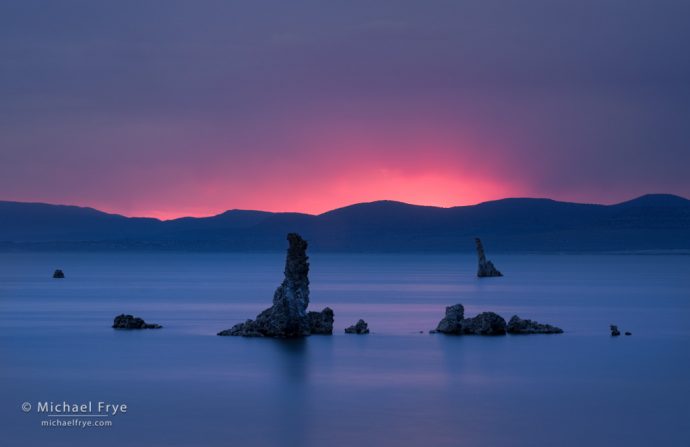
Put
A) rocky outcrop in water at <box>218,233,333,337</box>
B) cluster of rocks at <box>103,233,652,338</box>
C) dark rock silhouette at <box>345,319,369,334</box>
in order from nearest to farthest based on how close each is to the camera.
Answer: rocky outcrop in water at <box>218,233,333,337</box>, cluster of rocks at <box>103,233,652,338</box>, dark rock silhouette at <box>345,319,369,334</box>

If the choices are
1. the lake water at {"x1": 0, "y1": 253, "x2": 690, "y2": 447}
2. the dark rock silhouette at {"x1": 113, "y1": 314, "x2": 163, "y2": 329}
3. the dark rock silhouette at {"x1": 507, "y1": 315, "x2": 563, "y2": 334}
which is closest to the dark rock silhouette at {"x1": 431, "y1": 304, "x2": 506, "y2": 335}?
the dark rock silhouette at {"x1": 507, "y1": 315, "x2": 563, "y2": 334}

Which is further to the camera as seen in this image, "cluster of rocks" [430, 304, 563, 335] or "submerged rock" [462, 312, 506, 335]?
"cluster of rocks" [430, 304, 563, 335]

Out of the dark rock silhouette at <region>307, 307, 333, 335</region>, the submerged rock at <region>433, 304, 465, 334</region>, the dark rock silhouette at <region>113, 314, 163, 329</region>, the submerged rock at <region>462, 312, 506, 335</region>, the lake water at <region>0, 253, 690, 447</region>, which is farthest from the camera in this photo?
the dark rock silhouette at <region>113, 314, 163, 329</region>

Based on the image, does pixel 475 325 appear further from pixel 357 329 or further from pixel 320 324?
pixel 320 324

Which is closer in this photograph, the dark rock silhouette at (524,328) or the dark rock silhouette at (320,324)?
the dark rock silhouette at (320,324)

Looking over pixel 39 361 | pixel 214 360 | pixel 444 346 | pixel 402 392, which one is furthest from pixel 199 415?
pixel 444 346

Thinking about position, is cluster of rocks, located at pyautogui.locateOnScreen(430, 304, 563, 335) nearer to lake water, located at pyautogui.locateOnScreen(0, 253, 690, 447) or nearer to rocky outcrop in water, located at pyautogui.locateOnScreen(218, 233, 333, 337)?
lake water, located at pyautogui.locateOnScreen(0, 253, 690, 447)

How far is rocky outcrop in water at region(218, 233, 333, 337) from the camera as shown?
133ft

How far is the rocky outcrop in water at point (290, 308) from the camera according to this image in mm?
40531

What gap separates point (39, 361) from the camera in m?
36.5

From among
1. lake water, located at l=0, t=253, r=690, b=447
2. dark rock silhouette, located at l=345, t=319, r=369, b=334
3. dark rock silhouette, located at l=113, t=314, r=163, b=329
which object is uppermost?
dark rock silhouette, located at l=113, t=314, r=163, b=329

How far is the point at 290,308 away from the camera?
41.9 metres

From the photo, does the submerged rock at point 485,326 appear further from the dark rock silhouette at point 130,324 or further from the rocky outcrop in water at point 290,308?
the dark rock silhouette at point 130,324

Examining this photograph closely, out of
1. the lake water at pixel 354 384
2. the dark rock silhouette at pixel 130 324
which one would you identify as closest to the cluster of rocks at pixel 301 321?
the lake water at pixel 354 384
